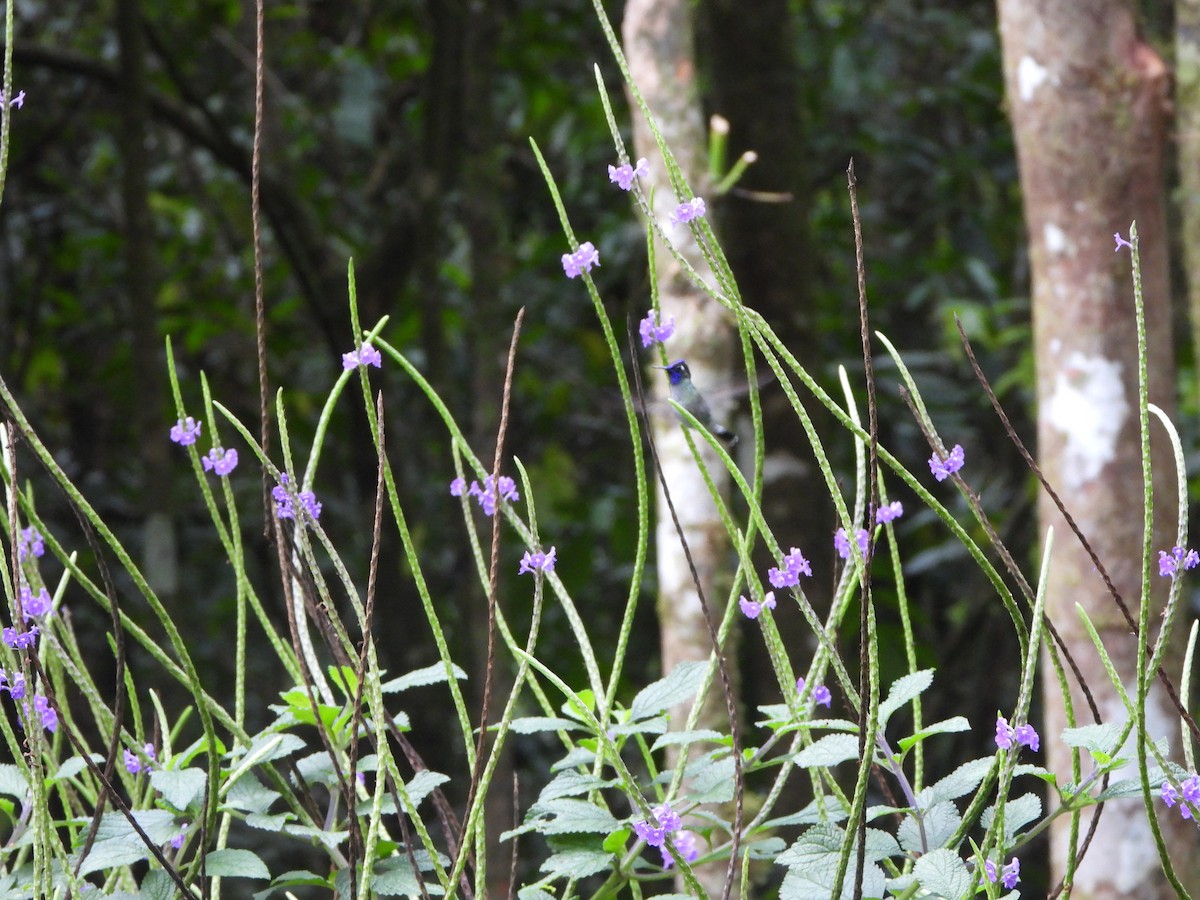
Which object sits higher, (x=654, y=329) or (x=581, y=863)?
(x=654, y=329)

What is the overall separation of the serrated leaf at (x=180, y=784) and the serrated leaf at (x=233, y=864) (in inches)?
1.2

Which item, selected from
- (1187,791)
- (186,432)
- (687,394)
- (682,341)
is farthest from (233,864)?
(682,341)

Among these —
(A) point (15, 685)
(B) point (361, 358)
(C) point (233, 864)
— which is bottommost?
(C) point (233, 864)

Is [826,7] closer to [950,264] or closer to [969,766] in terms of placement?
[950,264]

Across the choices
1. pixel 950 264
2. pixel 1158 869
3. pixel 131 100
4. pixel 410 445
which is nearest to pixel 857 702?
pixel 1158 869

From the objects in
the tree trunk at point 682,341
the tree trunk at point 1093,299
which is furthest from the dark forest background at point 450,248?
the tree trunk at point 682,341

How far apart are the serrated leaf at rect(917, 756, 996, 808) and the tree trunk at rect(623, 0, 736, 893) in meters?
1.20

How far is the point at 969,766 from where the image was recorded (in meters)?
0.68

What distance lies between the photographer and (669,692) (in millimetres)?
738

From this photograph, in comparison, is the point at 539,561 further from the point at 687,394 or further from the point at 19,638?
the point at 687,394

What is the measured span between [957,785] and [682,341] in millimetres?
1445

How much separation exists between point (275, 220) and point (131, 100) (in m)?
0.50

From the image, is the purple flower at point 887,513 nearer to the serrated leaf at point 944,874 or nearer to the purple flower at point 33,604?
the serrated leaf at point 944,874

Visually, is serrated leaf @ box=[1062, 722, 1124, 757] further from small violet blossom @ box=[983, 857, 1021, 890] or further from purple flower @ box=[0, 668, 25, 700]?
purple flower @ box=[0, 668, 25, 700]
